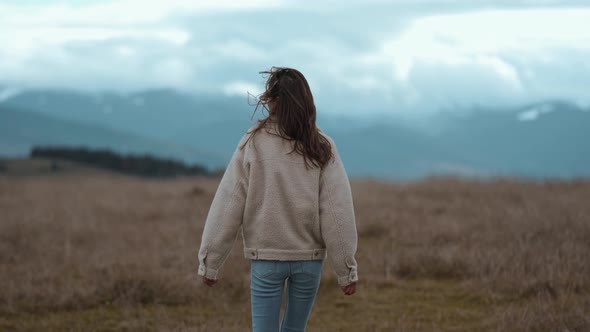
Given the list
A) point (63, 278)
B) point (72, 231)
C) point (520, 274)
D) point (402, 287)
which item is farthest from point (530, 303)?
point (72, 231)

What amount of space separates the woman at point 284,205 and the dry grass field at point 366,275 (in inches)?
94.3

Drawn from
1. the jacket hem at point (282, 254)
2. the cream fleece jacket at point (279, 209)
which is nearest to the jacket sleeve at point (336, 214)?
the cream fleece jacket at point (279, 209)

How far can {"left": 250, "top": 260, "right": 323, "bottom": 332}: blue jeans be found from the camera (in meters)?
4.65

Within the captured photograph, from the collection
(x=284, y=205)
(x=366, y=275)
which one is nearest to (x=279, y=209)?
(x=284, y=205)

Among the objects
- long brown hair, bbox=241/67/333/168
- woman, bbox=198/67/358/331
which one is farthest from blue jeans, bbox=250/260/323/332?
long brown hair, bbox=241/67/333/168

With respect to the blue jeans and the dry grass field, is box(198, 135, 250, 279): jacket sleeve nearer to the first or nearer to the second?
the blue jeans

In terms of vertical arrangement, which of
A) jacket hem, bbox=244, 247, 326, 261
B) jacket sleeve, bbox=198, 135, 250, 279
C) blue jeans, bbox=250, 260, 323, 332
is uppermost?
jacket sleeve, bbox=198, 135, 250, 279

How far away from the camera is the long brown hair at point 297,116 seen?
4609 mm

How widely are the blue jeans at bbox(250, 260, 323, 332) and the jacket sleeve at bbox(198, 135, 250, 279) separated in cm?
23

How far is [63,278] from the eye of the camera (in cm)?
906

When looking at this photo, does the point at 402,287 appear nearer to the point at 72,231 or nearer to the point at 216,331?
the point at 216,331

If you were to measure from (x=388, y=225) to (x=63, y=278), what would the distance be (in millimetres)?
5470

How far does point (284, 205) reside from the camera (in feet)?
15.3

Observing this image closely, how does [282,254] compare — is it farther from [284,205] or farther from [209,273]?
[209,273]
